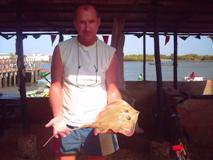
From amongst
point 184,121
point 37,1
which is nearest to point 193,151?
point 184,121

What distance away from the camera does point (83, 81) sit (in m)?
3.24

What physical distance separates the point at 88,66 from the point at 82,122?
470mm

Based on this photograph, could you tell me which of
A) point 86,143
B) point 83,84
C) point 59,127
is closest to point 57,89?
point 83,84

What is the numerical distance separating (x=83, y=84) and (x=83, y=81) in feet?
0.08

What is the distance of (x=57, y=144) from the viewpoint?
3.33 m

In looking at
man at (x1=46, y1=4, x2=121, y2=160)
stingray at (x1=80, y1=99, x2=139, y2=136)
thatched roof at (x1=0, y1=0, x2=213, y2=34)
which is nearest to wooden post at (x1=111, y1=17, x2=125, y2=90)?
thatched roof at (x1=0, y1=0, x2=213, y2=34)

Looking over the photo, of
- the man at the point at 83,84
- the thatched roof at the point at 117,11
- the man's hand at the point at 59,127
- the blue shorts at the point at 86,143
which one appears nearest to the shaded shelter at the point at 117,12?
the thatched roof at the point at 117,11

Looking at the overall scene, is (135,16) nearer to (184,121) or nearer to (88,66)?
(184,121)

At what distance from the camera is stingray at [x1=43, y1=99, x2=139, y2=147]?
2961mm

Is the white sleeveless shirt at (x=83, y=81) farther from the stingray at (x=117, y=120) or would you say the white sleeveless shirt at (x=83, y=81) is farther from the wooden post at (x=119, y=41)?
the wooden post at (x=119, y=41)

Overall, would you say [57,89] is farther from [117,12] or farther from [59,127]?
[117,12]

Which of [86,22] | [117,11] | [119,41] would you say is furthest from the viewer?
[117,11]

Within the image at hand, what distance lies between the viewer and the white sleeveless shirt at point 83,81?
10.6 feet

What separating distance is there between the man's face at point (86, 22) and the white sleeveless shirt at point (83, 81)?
119mm
